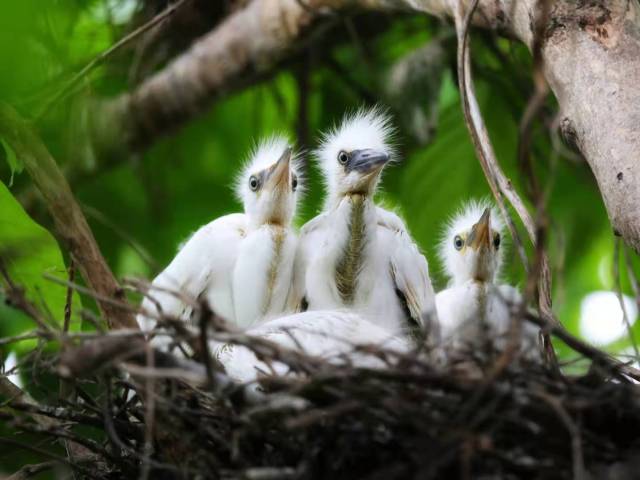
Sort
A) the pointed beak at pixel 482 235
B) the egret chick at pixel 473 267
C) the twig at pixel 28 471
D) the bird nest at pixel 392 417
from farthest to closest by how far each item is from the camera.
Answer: the pointed beak at pixel 482 235, the egret chick at pixel 473 267, the twig at pixel 28 471, the bird nest at pixel 392 417

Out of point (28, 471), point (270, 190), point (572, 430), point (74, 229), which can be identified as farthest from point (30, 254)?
point (572, 430)

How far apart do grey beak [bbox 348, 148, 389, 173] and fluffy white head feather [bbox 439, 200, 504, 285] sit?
0.55m

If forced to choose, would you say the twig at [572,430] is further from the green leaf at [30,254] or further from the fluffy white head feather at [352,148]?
the fluffy white head feather at [352,148]

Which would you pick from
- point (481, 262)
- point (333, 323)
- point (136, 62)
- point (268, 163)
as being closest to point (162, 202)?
point (136, 62)

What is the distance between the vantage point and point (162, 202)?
4957 millimetres

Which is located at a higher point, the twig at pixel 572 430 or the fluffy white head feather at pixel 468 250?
the fluffy white head feather at pixel 468 250

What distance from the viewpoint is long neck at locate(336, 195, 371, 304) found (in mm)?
3328

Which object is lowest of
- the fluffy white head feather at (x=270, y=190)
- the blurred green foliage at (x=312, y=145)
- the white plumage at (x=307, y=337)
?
the white plumage at (x=307, y=337)

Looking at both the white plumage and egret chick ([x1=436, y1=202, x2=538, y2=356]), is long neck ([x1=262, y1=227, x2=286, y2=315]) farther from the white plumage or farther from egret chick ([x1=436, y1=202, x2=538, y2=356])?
egret chick ([x1=436, y1=202, x2=538, y2=356])

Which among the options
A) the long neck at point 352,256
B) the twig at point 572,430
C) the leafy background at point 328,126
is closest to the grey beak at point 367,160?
the long neck at point 352,256

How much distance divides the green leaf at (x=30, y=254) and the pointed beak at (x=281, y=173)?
0.74m

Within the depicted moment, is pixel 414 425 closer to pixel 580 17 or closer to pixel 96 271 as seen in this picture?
pixel 96 271

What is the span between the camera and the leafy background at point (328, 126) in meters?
4.48

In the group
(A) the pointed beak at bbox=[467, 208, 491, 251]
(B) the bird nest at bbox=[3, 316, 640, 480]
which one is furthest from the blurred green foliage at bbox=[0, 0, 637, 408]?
(B) the bird nest at bbox=[3, 316, 640, 480]
